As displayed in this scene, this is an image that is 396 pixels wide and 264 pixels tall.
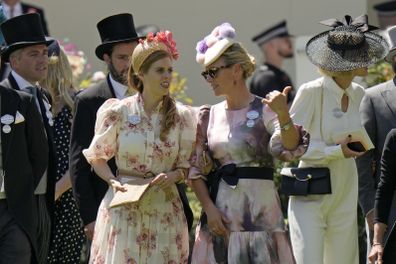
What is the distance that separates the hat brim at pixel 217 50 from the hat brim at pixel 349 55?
0.97 m

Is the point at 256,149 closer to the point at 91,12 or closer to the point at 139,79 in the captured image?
the point at 139,79

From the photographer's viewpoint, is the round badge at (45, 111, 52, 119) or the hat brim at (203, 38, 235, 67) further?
the round badge at (45, 111, 52, 119)

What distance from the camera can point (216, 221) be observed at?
7305 mm

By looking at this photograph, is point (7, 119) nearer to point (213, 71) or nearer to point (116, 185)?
point (116, 185)

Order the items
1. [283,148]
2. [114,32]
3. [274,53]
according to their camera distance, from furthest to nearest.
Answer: [274,53] < [114,32] < [283,148]

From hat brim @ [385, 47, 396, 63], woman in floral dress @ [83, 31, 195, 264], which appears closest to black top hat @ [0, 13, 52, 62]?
woman in floral dress @ [83, 31, 195, 264]

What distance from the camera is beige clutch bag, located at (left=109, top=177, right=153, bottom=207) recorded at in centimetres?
718

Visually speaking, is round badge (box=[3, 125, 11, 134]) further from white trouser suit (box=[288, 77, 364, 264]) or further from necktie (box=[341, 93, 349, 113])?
necktie (box=[341, 93, 349, 113])

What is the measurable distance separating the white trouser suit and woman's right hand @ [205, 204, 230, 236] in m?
0.92

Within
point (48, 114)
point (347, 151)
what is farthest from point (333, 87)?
point (48, 114)

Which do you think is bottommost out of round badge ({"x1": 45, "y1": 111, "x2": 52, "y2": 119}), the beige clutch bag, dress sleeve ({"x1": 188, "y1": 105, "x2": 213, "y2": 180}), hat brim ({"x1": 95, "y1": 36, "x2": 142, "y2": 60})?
the beige clutch bag

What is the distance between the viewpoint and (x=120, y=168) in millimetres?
7508

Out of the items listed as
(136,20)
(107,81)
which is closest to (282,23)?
(136,20)

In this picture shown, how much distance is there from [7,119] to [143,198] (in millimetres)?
1044
